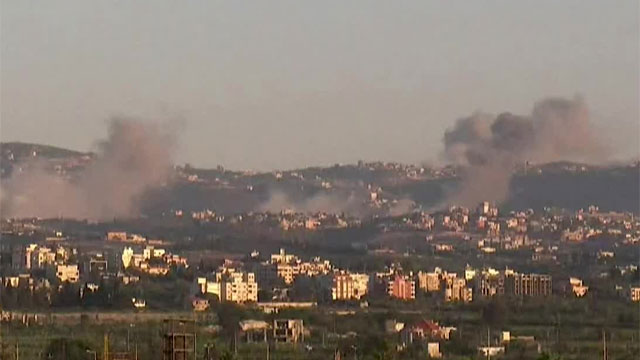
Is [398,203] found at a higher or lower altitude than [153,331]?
higher

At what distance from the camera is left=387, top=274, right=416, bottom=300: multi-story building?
91.8 m

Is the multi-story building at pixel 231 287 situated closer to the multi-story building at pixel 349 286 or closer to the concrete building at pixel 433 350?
the multi-story building at pixel 349 286

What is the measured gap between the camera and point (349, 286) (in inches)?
3688

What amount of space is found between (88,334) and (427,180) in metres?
137

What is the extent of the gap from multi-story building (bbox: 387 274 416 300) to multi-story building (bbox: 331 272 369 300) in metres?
0.99

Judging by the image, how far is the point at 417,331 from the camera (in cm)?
6631

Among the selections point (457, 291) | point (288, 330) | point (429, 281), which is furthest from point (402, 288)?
point (288, 330)

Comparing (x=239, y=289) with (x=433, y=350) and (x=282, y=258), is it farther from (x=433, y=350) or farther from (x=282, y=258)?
(x=433, y=350)

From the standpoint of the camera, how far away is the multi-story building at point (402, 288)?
91.8 meters

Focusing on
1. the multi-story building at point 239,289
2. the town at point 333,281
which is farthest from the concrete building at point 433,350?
the multi-story building at point 239,289

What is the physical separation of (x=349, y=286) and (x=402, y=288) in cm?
213

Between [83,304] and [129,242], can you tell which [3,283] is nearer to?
[83,304]

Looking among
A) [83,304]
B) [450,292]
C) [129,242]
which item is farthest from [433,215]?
[83,304]

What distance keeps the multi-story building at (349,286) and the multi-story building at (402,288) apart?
99cm
